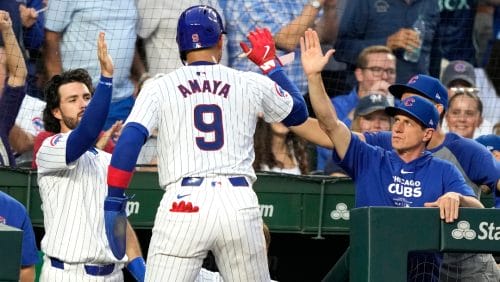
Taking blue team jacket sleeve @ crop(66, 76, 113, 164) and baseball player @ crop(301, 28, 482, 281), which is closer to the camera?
blue team jacket sleeve @ crop(66, 76, 113, 164)

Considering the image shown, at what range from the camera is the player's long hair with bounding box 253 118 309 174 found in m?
7.36

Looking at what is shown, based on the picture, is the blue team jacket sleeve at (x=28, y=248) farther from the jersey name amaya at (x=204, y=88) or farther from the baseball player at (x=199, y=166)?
the jersey name amaya at (x=204, y=88)

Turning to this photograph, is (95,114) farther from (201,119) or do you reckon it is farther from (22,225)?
(22,225)

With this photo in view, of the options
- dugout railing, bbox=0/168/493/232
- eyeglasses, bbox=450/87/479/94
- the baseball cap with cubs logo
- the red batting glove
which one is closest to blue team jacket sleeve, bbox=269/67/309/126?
the red batting glove

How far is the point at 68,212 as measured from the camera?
488cm

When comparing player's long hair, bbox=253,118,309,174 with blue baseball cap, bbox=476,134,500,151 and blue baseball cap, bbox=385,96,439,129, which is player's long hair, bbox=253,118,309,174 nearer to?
blue baseball cap, bbox=476,134,500,151

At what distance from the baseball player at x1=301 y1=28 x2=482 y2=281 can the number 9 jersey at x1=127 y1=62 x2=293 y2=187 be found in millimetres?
473

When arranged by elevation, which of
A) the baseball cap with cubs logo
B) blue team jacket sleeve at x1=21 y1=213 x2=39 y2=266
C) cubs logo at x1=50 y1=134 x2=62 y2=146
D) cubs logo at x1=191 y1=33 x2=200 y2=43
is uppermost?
the baseball cap with cubs logo

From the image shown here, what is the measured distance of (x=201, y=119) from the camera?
4348 millimetres

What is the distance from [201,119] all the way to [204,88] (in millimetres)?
123

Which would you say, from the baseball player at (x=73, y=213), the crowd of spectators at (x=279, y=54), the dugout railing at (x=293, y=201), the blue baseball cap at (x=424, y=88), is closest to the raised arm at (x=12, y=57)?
the crowd of spectators at (x=279, y=54)

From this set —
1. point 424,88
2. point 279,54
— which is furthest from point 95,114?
point 279,54

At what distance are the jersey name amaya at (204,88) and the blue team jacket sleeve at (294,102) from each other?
33 centimetres

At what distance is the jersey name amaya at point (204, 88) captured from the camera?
4383mm
